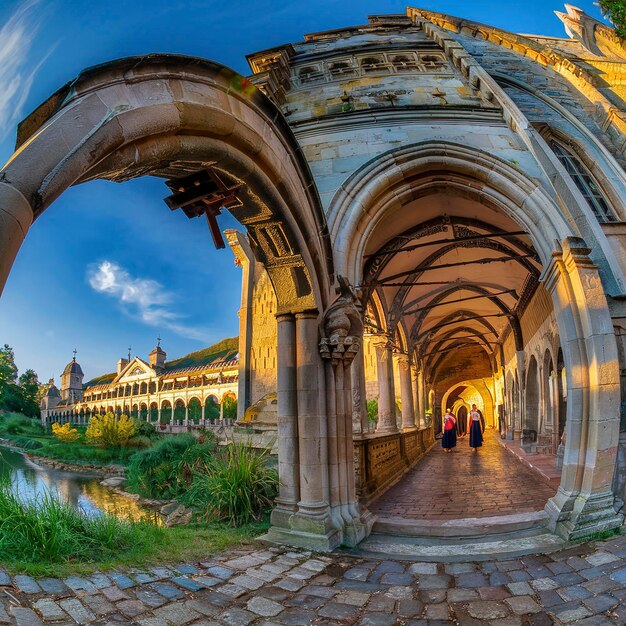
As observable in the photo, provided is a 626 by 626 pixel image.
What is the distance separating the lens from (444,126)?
5.89 meters

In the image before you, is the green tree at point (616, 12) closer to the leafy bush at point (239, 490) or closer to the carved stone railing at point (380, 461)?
the carved stone railing at point (380, 461)

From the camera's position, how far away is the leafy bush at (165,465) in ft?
25.9

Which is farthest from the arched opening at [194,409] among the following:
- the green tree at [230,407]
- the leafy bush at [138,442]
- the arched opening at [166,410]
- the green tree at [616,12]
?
the green tree at [616,12]

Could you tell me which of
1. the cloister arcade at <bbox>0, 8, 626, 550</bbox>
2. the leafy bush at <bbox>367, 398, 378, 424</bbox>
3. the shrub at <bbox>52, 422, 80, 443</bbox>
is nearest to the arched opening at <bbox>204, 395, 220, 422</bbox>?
the shrub at <bbox>52, 422, 80, 443</bbox>

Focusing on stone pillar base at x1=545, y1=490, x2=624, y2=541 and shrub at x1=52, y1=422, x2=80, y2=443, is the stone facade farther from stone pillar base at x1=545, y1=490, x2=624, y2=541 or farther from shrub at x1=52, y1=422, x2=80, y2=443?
→ stone pillar base at x1=545, y1=490, x2=624, y2=541

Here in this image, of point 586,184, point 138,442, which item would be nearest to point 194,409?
point 138,442

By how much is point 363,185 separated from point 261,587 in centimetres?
434

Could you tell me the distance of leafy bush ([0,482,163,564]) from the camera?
A: 2918mm

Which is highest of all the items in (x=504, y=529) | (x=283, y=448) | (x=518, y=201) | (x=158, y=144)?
(x=518, y=201)

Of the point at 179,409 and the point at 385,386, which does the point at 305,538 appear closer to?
the point at 385,386

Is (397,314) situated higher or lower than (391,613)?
higher

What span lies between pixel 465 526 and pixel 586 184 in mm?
4913

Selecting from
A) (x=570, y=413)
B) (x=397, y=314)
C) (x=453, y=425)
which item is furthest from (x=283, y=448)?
(x=453, y=425)

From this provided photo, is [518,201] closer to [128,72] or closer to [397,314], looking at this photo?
[128,72]
